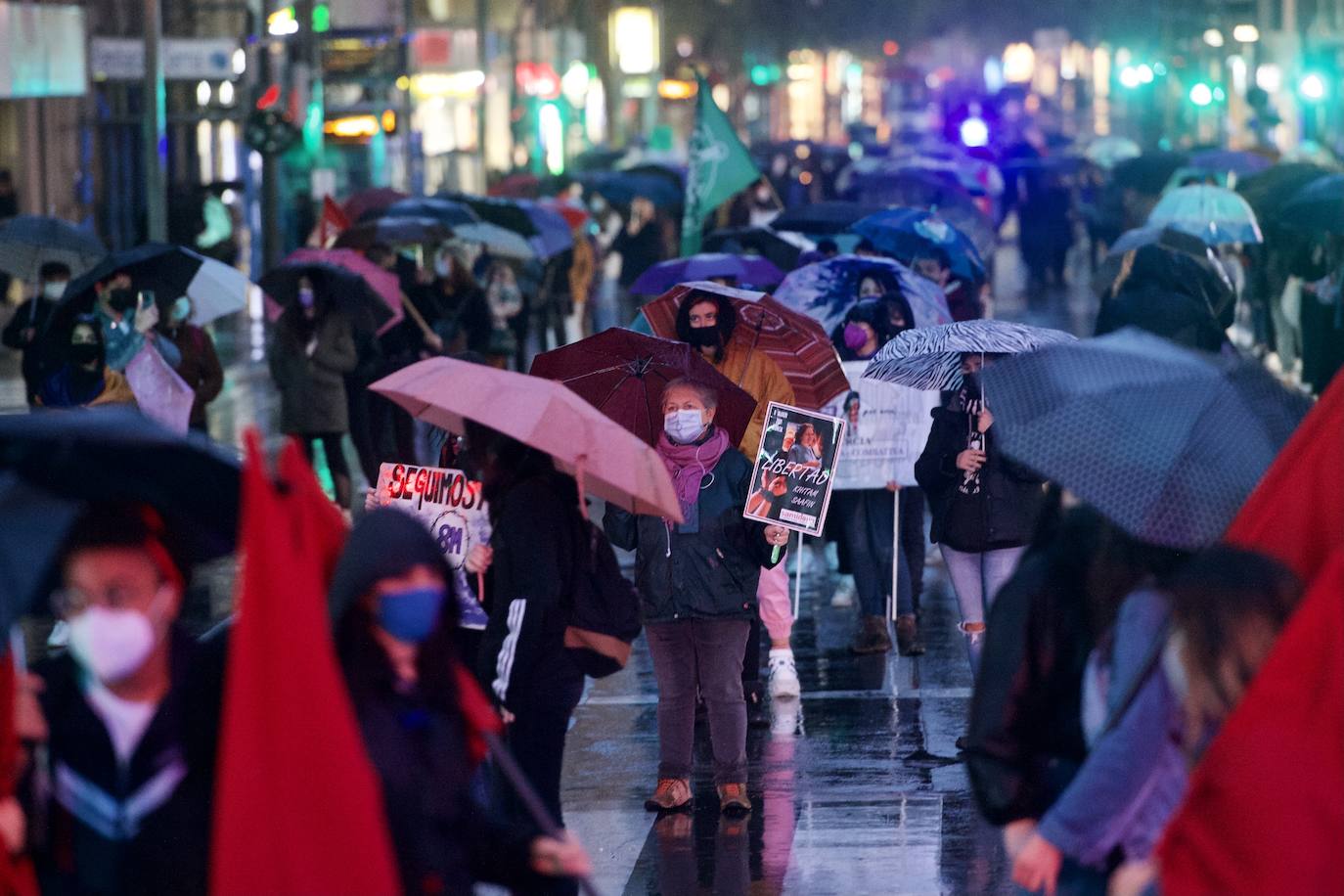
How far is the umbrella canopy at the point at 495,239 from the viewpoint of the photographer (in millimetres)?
20266

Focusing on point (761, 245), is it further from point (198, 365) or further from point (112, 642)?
point (112, 642)

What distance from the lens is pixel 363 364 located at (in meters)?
16.2

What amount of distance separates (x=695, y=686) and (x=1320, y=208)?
493 inches

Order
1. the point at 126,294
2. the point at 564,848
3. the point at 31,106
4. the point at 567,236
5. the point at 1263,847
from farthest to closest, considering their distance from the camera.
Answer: the point at 31,106, the point at 567,236, the point at 126,294, the point at 564,848, the point at 1263,847

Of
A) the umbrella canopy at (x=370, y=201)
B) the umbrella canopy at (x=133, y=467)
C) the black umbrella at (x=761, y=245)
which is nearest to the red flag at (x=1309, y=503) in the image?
the umbrella canopy at (x=133, y=467)

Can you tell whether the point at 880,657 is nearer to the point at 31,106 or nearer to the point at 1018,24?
the point at 31,106

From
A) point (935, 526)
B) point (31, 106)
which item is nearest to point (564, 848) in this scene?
point (935, 526)

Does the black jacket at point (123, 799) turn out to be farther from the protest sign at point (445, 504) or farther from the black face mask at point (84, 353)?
the black face mask at point (84, 353)

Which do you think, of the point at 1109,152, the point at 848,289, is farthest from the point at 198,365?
the point at 1109,152

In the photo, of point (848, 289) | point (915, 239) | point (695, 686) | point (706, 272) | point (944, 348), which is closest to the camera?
point (695, 686)

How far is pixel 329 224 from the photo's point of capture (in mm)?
20594

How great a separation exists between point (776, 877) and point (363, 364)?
9.01 metres

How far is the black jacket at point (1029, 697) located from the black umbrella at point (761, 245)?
1327cm

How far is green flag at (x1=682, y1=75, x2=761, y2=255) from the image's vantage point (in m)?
17.5
